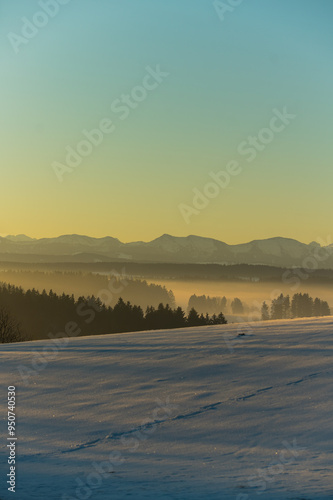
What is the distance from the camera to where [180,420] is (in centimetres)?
978

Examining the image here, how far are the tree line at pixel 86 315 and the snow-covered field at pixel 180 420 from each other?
8892cm

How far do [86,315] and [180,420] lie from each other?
101862mm

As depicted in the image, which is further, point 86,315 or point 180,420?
point 86,315

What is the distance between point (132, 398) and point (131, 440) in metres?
1.87

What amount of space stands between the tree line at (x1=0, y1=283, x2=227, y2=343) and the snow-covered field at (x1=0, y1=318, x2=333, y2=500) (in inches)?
3501

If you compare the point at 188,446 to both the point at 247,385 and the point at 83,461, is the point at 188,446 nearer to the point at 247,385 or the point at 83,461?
the point at 83,461

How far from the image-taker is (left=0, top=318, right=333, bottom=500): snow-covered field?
23.8 feet

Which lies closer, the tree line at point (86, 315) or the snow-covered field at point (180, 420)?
the snow-covered field at point (180, 420)

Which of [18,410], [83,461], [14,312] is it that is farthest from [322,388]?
[14,312]

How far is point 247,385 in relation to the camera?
11.1 m

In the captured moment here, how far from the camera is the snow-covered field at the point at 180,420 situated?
7246 mm

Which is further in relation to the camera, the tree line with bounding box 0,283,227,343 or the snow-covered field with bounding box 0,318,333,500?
the tree line with bounding box 0,283,227,343

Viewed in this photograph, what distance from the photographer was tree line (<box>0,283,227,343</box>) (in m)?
106

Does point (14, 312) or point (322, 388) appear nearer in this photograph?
point (322, 388)
